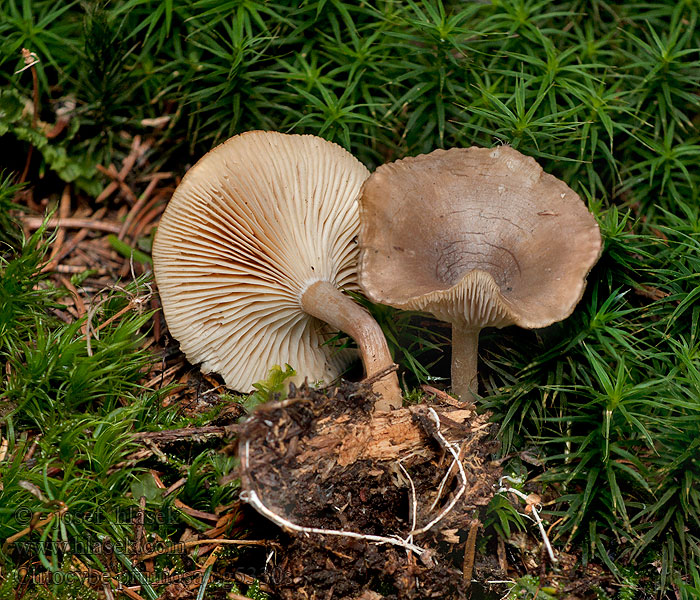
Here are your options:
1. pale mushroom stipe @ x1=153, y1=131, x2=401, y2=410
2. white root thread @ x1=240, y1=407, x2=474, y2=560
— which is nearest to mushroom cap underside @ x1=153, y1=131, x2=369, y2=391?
pale mushroom stipe @ x1=153, y1=131, x2=401, y2=410

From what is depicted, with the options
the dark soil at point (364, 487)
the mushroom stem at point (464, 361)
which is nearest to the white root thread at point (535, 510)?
the dark soil at point (364, 487)

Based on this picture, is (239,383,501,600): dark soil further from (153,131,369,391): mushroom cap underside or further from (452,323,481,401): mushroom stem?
(153,131,369,391): mushroom cap underside

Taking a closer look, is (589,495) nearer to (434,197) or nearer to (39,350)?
(434,197)

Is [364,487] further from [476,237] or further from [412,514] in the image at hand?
[476,237]

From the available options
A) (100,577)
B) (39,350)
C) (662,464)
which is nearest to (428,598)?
(662,464)

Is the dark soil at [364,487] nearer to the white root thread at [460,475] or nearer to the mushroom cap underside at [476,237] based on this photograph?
the white root thread at [460,475]

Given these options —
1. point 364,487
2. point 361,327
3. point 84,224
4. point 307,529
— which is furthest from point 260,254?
point 84,224
